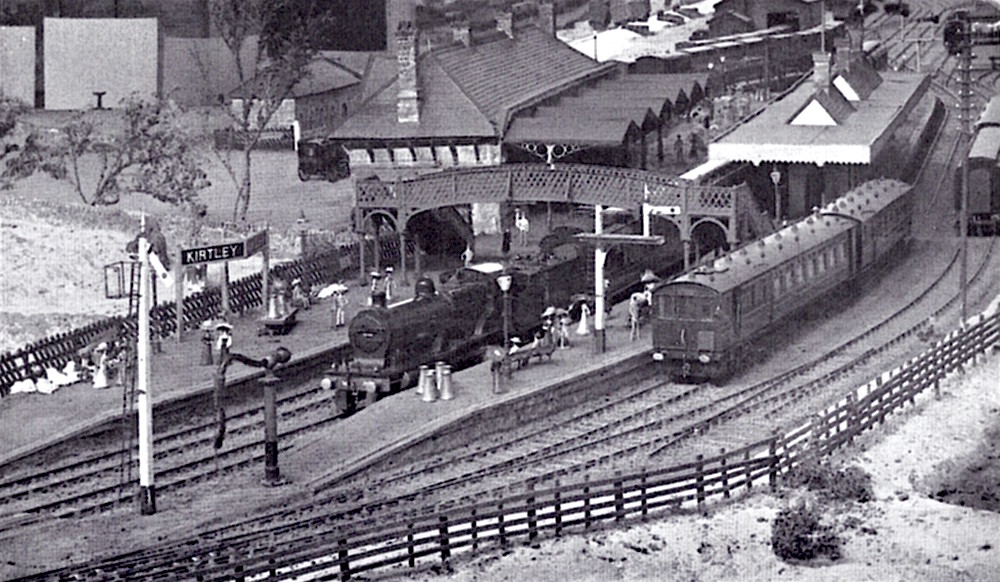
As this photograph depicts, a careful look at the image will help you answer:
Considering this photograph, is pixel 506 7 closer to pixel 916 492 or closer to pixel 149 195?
pixel 149 195

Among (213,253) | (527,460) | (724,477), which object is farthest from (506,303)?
(724,477)

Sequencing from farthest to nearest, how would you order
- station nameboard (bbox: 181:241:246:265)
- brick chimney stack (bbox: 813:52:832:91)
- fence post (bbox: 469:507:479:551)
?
brick chimney stack (bbox: 813:52:832:91) < station nameboard (bbox: 181:241:246:265) < fence post (bbox: 469:507:479:551)

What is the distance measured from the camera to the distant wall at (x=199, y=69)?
5672 centimetres

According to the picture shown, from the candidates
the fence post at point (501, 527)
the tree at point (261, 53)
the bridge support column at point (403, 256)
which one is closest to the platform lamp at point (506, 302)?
the bridge support column at point (403, 256)

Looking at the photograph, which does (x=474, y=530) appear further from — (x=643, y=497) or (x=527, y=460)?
(x=527, y=460)

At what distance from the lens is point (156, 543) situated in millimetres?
30172

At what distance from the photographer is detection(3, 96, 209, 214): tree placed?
181 feet

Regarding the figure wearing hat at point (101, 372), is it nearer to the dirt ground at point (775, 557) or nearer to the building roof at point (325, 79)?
the dirt ground at point (775, 557)

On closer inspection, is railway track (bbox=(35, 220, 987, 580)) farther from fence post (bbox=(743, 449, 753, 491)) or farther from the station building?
the station building

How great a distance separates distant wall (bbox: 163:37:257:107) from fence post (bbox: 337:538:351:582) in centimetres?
2877

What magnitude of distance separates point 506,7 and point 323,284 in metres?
15.2

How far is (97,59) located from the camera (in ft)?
161

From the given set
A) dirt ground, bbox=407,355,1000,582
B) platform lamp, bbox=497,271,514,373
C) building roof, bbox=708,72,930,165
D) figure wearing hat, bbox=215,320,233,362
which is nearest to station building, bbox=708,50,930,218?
building roof, bbox=708,72,930,165

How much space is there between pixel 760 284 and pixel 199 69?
75.2ft
